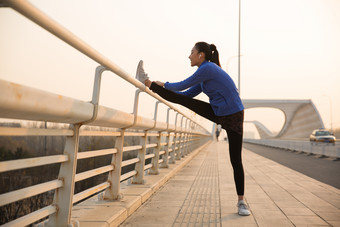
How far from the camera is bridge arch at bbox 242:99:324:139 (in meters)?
73.4

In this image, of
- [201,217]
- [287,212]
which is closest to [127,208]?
[201,217]

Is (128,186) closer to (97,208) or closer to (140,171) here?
(140,171)

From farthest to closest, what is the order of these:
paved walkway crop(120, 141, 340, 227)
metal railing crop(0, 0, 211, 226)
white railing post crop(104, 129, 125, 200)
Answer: white railing post crop(104, 129, 125, 200) → paved walkway crop(120, 141, 340, 227) → metal railing crop(0, 0, 211, 226)

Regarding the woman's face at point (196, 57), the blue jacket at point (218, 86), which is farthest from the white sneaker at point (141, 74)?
the woman's face at point (196, 57)

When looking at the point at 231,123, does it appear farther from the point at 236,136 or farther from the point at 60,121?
the point at 60,121

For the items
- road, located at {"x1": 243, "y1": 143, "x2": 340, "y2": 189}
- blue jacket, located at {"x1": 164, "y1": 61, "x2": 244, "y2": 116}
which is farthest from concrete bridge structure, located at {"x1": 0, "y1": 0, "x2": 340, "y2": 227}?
road, located at {"x1": 243, "y1": 143, "x2": 340, "y2": 189}

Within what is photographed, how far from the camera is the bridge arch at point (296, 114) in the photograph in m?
73.4

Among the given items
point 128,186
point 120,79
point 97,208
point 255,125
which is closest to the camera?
point 97,208

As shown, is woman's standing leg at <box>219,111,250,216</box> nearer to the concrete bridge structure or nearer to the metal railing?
the concrete bridge structure

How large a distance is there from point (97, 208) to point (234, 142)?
1691 millimetres

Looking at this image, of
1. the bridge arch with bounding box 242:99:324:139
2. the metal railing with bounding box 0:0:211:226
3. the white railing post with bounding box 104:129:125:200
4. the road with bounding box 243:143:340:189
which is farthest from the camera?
the bridge arch with bounding box 242:99:324:139

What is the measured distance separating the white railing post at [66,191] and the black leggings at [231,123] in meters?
1.73

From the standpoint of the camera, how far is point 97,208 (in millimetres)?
3336

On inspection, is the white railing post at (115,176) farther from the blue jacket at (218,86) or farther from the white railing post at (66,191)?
the white railing post at (66,191)
